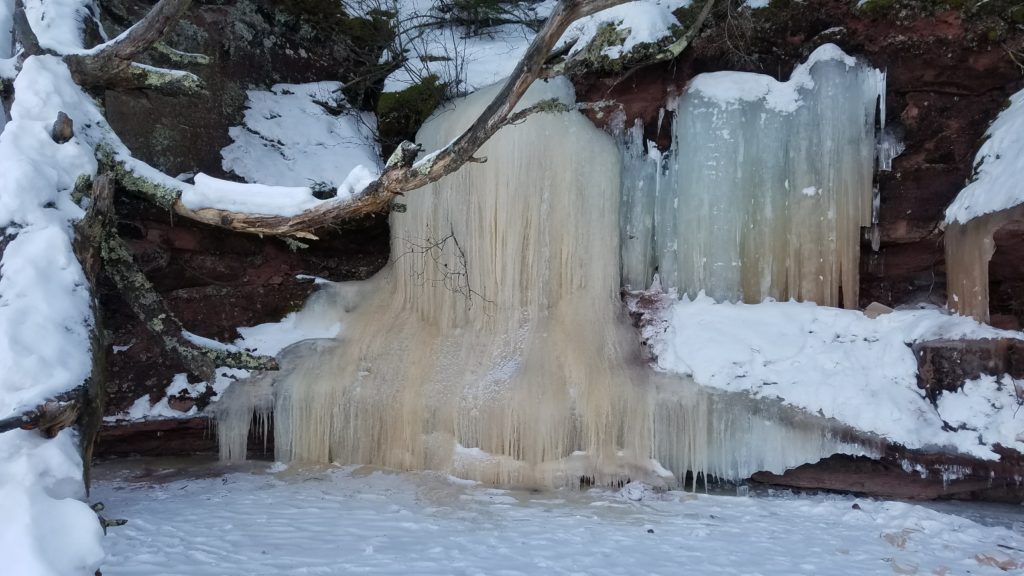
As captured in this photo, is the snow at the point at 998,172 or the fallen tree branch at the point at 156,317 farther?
the snow at the point at 998,172

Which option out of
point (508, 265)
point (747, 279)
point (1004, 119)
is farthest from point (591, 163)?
point (1004, 119)

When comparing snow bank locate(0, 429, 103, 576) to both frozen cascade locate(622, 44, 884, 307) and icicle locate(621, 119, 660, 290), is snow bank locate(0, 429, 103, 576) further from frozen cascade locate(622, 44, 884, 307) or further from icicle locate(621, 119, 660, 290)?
frozen cascade locate(622, 44, 884, 307)

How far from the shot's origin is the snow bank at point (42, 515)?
2123 mm

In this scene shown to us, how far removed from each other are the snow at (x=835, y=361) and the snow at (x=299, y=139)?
155 inches

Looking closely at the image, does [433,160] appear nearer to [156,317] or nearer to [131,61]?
[156,317]

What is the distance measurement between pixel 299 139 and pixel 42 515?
6.20m

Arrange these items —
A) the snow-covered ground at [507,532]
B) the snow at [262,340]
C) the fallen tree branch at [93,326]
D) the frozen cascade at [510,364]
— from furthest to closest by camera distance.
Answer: the snow at [262,340] → the frozen cascade at [510,364] → the snow-covered ground at [507,532] → the fallen tree branch at [93,326]

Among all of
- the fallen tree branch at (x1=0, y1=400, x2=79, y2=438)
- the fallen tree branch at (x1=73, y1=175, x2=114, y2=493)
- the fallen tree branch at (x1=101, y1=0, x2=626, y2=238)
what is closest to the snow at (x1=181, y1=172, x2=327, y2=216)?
the fallen tree branch at (x1=101, y1=0, x2=626, y2=238)

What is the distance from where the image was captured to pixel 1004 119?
18.8ft

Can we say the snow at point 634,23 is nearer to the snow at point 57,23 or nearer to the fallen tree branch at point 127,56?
the fallen tree branch at point 127,56

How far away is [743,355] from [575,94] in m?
3.05

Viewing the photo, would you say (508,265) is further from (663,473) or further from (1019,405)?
(1019,405)

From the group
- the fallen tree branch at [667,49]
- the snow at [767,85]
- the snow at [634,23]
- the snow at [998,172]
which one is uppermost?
the snow at [634,23]

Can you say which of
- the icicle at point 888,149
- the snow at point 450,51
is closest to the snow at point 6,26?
the snow at point 450,51
